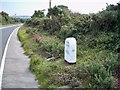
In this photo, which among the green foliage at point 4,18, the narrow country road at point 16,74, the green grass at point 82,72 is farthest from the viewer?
the green foliage at point 4,18

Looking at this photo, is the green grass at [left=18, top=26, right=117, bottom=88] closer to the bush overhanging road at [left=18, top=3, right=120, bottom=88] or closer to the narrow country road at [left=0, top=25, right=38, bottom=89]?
the bush overhanging road at [left=18, top=3, right=120, bottom=88]

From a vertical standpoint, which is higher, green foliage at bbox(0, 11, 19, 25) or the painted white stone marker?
the painted white stone marker

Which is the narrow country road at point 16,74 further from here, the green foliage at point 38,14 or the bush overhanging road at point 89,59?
the green foliage at point 38,14

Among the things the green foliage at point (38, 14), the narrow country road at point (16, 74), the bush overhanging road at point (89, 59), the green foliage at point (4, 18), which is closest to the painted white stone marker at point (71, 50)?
the bush overhanging road at point (89, 59)

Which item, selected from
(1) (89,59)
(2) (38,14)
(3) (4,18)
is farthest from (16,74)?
(3) (4,18)

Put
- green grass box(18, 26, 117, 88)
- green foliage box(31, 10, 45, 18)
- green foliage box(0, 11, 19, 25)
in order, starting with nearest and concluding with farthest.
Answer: green grass box(18, 26, 117, 88), green foliage box(31, 10, 45, 18), green foliage box(0, 11, 19, 25)

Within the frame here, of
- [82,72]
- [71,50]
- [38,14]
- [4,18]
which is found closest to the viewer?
[82,72]

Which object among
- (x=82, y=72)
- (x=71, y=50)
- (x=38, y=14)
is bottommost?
(x=38, y=14)

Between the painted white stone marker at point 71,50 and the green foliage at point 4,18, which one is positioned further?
the green foliage at point 4,18

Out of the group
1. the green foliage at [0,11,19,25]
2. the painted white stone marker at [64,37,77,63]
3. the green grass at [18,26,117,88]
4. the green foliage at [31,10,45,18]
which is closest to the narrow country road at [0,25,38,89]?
the green grass at [18,26,117,88]

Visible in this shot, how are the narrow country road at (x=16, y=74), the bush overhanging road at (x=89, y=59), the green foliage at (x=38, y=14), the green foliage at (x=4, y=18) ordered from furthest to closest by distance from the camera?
the green foliage at (x=4, y=18) → the green foliage at (x=38, y=14) → the narrow country road at (x=16, y=74) → the bush overhanging road at (x=89, y=59)

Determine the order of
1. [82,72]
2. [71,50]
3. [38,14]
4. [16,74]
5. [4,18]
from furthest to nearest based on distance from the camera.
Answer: [4,18]
[38,14]
[16,74]
[71,50]
[82,72]

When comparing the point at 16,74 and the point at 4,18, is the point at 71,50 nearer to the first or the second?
the point at 16,74

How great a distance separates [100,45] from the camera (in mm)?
13109
